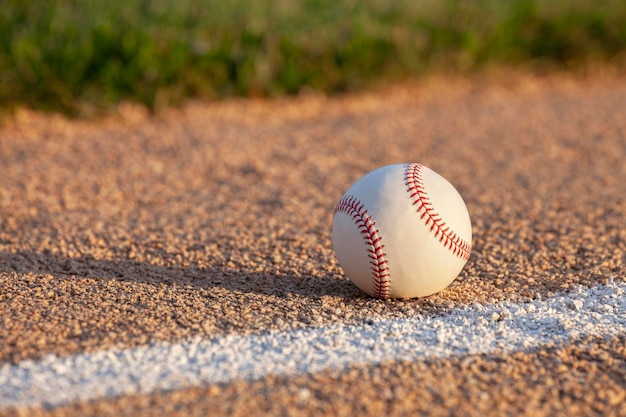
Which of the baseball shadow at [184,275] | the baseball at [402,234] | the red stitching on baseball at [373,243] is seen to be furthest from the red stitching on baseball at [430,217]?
the baseball shadow at [184,275]

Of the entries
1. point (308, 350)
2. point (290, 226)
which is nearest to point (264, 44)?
point (290, 226)

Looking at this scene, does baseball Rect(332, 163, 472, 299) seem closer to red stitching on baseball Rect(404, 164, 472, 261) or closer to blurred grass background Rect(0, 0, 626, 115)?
red stitching on baseball Rect(404, 164, 472, 261)

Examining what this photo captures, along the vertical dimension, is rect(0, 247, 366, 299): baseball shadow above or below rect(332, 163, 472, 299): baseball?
A: below

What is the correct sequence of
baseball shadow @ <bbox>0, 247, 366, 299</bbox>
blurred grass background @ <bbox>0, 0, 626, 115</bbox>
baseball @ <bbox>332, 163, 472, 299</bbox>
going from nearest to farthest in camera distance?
baseball @ <bbox>332, 163, 472, 299</bbox>, baseball shadow @ <bbox>0, 247, 366, 299</bbox>, blurred grass background @ <bbox>0, 0, 626, 115</bbox>

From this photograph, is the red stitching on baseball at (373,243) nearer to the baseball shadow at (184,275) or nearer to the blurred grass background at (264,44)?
the baseball shadow at (184,275)

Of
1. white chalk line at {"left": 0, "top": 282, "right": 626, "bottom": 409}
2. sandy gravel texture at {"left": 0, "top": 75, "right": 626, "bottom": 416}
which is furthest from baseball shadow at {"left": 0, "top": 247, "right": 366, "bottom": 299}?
white chalk line at {"left": 0, "top": 282, "right": 626, "bottom": 409}

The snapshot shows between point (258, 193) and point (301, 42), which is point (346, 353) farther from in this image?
point (301, 42)

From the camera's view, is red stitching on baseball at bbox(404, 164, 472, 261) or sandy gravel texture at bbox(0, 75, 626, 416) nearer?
sandy gravel texture at bbox(0, 75, 626, 416)
